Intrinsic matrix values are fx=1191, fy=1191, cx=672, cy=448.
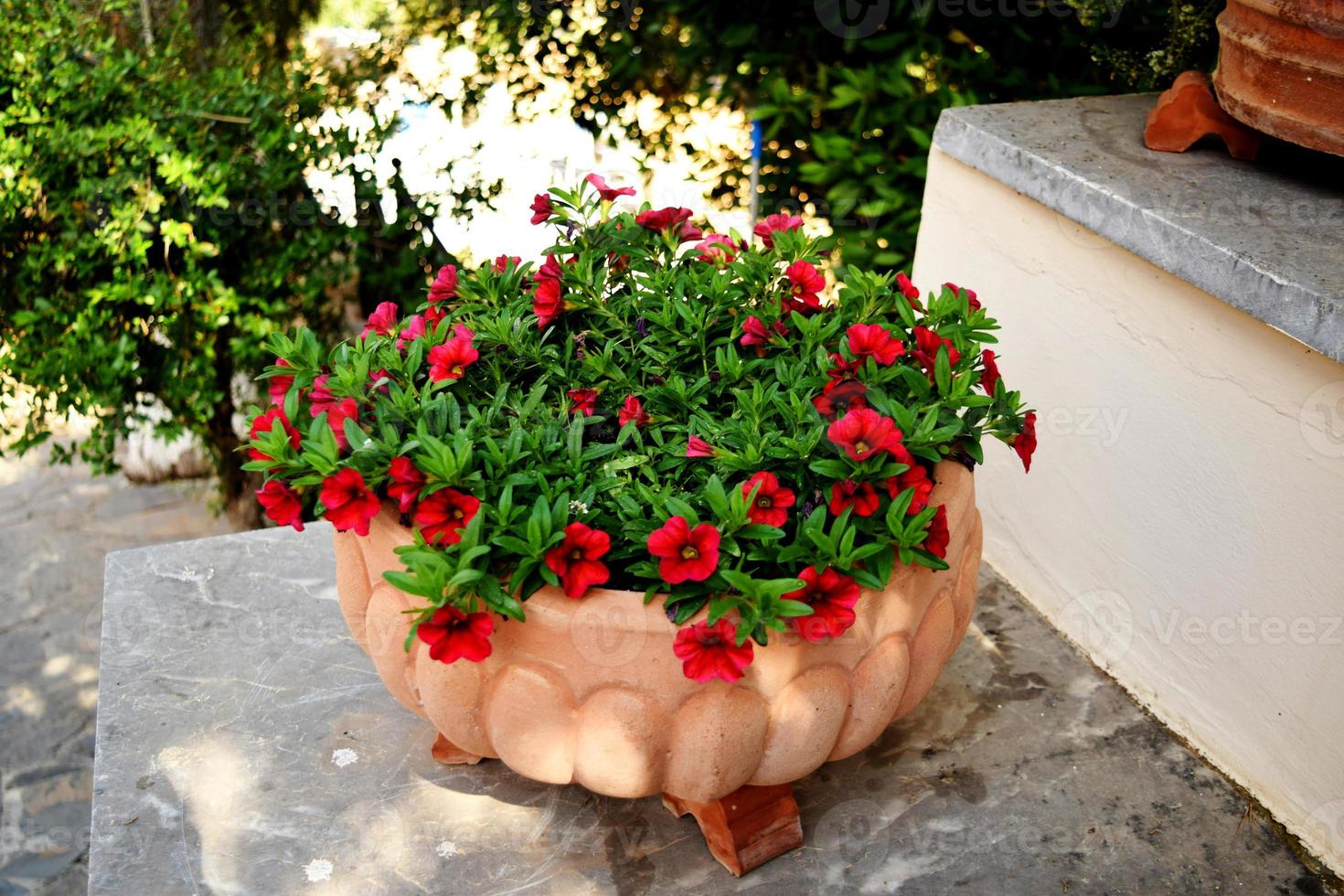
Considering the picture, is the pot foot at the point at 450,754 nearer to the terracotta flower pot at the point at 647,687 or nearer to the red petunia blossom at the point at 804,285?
the terracotta flower pot at the point at 647,687

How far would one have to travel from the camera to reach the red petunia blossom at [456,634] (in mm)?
1266

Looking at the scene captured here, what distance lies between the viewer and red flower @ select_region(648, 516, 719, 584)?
1273 mm

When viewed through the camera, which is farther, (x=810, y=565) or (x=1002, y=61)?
(x=1002, y=61)

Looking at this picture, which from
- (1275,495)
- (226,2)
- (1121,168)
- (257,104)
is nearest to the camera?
(1275,495)

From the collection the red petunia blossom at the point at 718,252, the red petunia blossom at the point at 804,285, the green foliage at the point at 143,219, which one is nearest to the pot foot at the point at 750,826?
the red petunia blossom at the point at 804,285

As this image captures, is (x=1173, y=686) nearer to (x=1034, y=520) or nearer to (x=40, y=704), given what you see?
(x=1034, y=520)

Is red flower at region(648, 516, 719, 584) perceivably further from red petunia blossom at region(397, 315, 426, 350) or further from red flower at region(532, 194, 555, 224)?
red flower at region(532, 194, 555, 224)

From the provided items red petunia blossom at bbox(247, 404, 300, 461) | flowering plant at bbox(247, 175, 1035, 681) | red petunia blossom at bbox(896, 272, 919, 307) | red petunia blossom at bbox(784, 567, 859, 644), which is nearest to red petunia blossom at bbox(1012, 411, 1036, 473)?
flowering plant at bbox(247, 175, 1035, 681)

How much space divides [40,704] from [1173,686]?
2.79 meters

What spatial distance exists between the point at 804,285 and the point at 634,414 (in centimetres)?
32

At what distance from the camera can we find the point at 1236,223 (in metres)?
1.81

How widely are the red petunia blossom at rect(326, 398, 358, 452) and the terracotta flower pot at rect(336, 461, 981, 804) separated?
0.34 ft

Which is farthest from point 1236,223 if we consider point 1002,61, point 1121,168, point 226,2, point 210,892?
point 226,2

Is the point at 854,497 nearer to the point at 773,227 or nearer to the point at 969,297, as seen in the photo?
the point at 969,297
